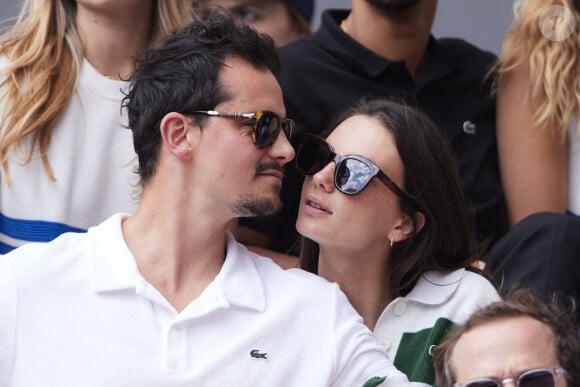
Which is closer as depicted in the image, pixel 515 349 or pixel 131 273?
pixel 515 349

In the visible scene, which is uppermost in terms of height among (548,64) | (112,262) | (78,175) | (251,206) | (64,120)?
(548,64)

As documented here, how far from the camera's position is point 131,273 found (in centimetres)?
296

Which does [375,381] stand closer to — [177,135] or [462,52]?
[177,135]

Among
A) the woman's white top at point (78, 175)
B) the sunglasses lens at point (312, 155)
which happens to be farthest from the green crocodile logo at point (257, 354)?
the woman's white top at point (78, 175)

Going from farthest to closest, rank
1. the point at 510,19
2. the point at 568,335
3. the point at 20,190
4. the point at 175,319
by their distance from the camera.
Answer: the point at 510,19 < the point at 20,190 < the point at 175,319 < the point at 568,335

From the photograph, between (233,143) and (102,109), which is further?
(102,109)

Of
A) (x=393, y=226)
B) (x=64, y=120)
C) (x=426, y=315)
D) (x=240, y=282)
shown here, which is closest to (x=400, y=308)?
(x=426, y=315)

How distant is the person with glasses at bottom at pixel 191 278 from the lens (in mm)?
2889

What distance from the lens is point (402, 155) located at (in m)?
3.32

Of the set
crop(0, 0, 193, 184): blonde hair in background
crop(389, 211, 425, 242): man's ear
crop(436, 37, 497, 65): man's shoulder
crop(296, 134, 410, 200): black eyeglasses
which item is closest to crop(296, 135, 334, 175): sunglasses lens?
crop(296, 134, 410, 200): black eyeglasses

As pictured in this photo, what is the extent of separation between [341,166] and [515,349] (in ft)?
2.43

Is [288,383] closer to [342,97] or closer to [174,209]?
[174,209]

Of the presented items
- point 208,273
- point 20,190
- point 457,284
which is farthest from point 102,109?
point 457,284

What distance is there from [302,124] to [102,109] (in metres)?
0.56
